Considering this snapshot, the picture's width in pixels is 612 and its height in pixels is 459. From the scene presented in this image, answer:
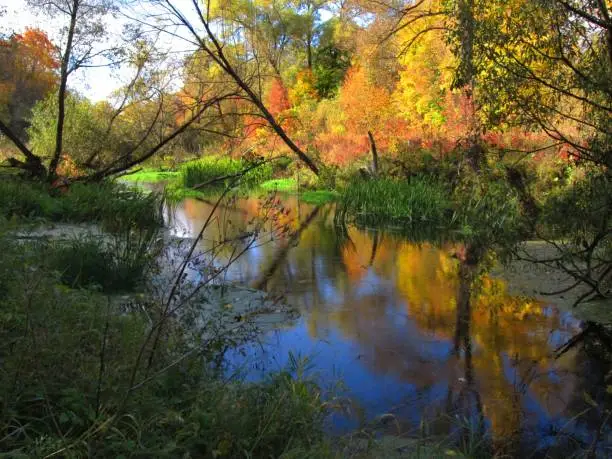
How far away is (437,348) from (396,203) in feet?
28.8

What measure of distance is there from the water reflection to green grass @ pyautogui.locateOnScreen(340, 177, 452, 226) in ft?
14.2

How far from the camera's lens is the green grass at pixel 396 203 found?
13641 mm

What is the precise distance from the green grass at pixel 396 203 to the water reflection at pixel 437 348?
14.2ft

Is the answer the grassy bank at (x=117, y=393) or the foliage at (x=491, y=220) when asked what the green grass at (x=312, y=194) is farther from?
the grassy bank at (x=117, y=393)

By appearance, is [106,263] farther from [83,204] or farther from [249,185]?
[249,185]

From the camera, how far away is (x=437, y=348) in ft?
18.0

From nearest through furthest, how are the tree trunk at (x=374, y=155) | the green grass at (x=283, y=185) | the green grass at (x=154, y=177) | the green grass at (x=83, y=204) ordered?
1. the green grass at (x=83, y=204)
2. the tree trunk at (x=374, y=155)
3. the green grass at (x=283, y=185)
4. the green grass at (x=154, y=177)

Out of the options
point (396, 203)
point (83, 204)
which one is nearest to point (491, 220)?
point (83, 204)

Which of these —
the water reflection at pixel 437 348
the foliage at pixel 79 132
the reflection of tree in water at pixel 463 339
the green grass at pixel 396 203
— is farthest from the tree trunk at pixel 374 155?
the reflection of tree in water at pixel 463 339

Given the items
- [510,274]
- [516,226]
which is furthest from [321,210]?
A: [516,226]

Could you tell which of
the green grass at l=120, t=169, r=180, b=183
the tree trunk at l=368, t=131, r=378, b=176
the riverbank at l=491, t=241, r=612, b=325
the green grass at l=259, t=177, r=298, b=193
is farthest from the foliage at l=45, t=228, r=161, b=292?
the green grass at l=120, t=169, r=180, b=183

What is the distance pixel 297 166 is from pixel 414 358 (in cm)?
1818

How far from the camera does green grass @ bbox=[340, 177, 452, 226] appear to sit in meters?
13.6

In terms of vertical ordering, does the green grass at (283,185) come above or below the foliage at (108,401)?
above
